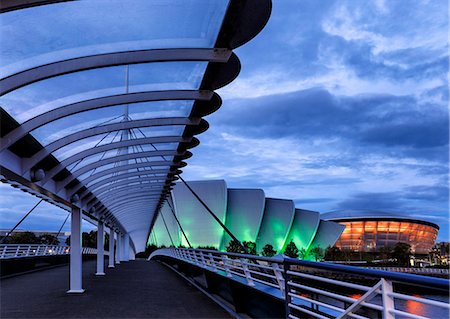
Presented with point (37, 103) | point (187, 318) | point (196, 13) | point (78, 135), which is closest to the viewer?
point (196, 13)

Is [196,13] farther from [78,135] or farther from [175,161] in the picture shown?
[175,161]

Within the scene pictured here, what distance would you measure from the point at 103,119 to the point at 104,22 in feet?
12.5

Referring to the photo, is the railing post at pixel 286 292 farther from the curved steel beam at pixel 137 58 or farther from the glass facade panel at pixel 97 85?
the glass facade panel at pixel 97 85

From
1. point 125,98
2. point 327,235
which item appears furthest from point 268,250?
point 125,98

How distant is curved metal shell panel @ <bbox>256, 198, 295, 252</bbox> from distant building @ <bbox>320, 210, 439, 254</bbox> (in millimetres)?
Answer: 29145

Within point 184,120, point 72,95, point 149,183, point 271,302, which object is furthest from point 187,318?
point 149,183

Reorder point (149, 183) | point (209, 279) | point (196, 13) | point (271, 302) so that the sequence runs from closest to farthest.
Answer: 1. point (196, 13)
2. point (271, 302)
3. point (209, 279)
4. point (149, 183)

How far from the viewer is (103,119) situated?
29.6 ft

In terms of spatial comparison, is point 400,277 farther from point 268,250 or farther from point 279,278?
point 268,250

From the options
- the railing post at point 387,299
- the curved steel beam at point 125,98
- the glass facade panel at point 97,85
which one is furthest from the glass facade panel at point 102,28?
the railing post at point 387,299

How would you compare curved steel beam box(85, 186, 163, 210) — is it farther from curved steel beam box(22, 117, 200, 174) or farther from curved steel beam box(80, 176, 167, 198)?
curved steel beam box(22, 117, 200, 174)

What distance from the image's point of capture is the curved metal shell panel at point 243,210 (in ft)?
248

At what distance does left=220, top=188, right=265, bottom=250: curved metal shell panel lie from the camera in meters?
75.5

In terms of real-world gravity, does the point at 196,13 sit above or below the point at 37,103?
above
